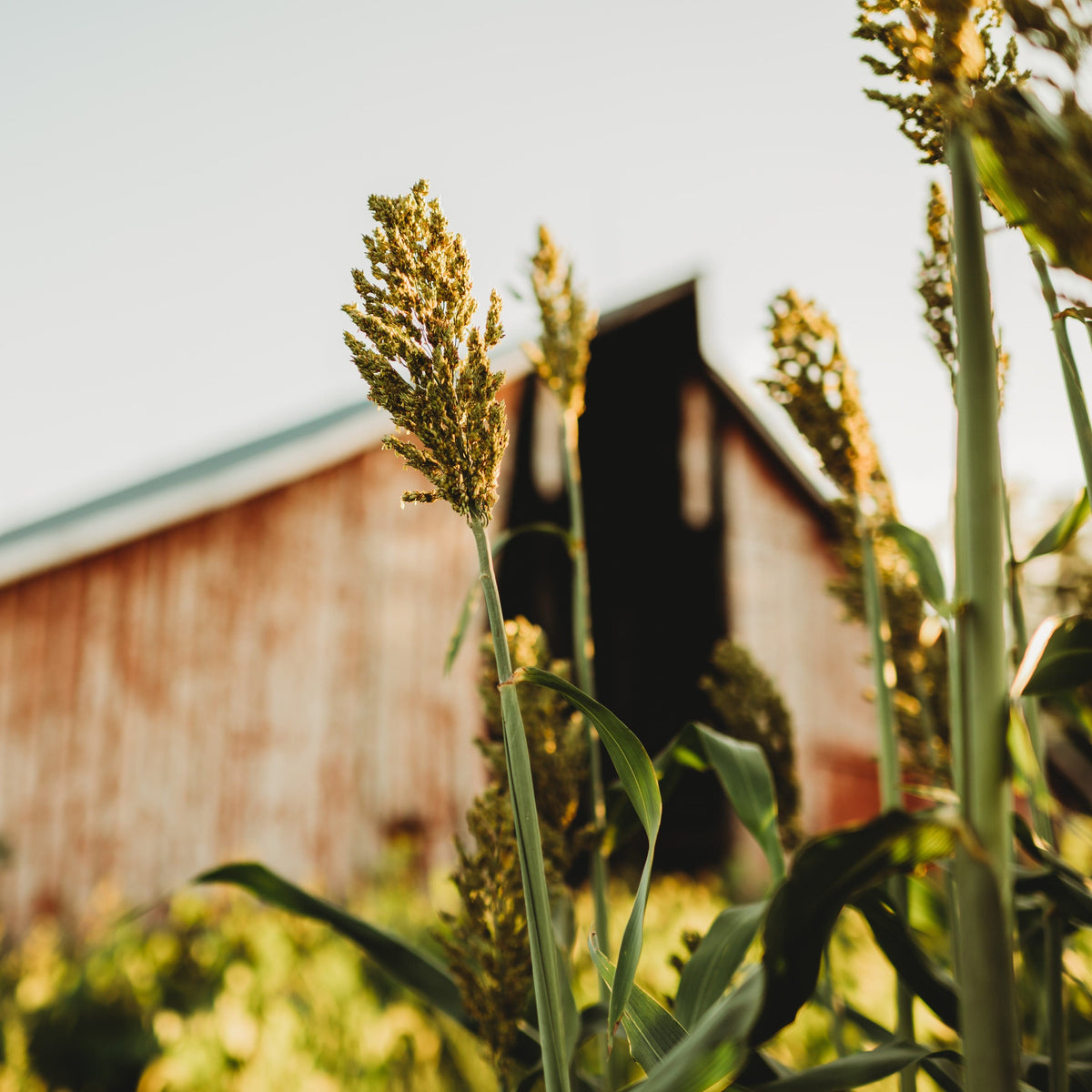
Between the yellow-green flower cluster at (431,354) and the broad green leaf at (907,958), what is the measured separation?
1.54 feet

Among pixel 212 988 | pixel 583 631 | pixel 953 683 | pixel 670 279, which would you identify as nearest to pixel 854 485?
pixel 583 631

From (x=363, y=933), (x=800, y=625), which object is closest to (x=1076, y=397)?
(x=363, y=933)

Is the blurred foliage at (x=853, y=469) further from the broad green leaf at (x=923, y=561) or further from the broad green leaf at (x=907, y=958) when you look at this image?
the broad green leaf at (x=907, y=958)

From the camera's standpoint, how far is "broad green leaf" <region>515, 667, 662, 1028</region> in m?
0.59

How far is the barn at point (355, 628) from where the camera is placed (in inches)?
169

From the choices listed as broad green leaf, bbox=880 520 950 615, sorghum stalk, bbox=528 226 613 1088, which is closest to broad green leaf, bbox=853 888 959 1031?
broad green leaf, bbox=880 520 950 615

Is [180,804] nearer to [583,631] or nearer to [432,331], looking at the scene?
[583,631]

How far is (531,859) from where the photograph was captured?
1.95ft

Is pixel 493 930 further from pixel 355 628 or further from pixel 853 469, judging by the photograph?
pixel 355 628

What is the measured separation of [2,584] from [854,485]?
14.1 ft

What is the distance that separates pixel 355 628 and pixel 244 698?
0.76 metres

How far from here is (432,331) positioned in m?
0.63

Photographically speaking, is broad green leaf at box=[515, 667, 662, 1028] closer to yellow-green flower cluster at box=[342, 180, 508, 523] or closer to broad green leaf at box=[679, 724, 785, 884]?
yellow-green flower cluster at box=[342, 180, 508, 523]

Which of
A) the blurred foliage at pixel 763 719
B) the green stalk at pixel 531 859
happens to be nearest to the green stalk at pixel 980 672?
the green stalk at pixel 531 859
